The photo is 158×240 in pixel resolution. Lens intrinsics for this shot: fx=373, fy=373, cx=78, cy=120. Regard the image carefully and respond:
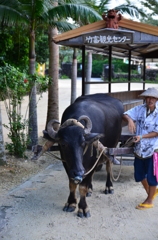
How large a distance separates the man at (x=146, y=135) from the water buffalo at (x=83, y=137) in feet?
1.71

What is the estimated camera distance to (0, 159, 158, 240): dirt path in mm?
4375

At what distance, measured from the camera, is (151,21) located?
25.3 meters

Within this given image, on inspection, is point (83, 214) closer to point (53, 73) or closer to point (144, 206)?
point (144, 206)

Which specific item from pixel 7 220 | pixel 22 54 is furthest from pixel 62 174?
pixel 22 54

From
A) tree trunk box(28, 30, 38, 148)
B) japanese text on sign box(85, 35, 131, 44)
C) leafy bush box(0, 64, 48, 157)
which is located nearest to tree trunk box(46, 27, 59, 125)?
tree trunk box(28, 30, 38, 148)

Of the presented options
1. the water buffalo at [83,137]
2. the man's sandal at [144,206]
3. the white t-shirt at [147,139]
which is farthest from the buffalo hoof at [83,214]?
the white t-shirt at [147,139]

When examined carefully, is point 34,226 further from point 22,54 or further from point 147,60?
point 22,54

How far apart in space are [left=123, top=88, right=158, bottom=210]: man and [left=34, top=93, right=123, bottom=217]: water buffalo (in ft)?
1.71

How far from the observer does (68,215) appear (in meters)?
4.96

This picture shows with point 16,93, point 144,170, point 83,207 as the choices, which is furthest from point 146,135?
point 16,93

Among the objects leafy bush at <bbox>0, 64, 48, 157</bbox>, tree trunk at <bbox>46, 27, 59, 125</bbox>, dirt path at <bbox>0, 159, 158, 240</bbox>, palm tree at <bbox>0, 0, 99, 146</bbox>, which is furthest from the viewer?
tree trunk at <bbox>46, 27, 59, 125</bbox>

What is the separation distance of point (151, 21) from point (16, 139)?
2013 cm

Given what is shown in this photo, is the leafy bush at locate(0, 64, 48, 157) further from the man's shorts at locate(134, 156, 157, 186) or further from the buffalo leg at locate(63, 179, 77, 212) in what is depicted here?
the man's shorts at locate(134, 156, 157, 186)

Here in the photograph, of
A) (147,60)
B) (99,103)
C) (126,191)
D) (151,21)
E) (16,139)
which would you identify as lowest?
(126,191)
